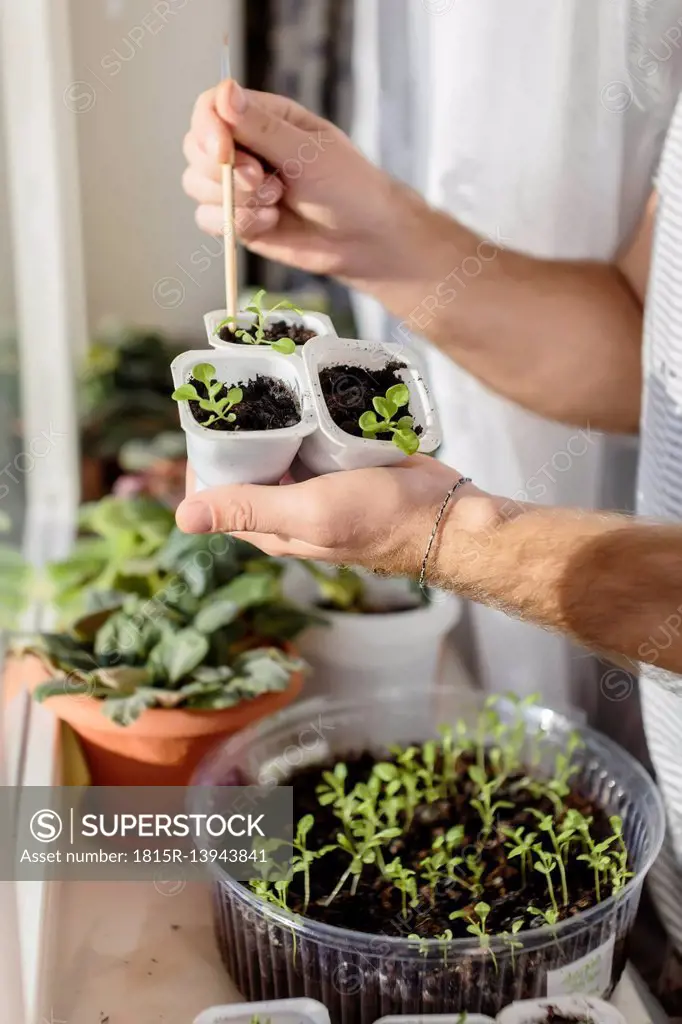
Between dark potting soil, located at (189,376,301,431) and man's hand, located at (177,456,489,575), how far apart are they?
0.03 metres

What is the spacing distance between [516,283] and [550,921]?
0.46 metres

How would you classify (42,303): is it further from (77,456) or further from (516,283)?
(516,283)

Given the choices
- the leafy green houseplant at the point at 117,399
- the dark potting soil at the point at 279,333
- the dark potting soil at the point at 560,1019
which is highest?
the dark potting soil at the point at 279,333

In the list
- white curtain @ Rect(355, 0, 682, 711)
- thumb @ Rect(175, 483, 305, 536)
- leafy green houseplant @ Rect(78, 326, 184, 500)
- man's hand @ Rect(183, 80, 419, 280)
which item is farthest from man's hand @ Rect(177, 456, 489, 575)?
leafy green houseplant @ Rect(78, 326, 184, 500)

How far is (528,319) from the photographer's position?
0.75 m

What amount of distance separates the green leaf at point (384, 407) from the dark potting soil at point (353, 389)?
0.03 ft

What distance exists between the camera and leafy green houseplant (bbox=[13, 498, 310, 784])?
0.71 metres

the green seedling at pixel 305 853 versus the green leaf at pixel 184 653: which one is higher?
the green leaf at pixel 184 653

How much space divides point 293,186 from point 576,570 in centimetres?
32

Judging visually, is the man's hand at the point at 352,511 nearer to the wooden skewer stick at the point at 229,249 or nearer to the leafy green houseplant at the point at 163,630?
the wooden skewer stick at the point at 229,249

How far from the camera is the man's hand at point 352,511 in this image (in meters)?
0.47

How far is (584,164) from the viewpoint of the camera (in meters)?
0.77

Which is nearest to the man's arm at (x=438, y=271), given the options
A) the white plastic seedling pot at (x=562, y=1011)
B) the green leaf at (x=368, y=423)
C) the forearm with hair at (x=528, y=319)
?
the forearm with hair at (x=528, y=319)

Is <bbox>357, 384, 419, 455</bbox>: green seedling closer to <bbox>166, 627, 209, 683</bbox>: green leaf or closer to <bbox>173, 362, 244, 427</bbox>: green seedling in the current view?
<bbox>173, 362, 244, 427</bbox>: green seedling
